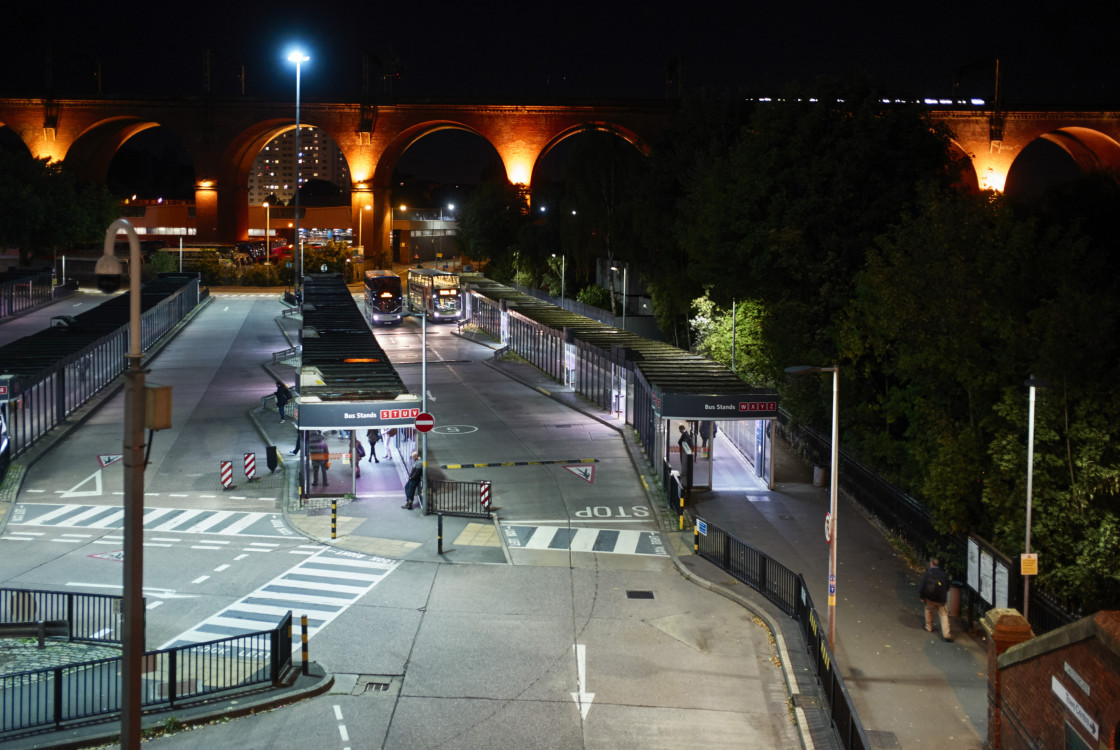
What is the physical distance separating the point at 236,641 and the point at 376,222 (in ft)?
316

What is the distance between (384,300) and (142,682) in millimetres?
58597

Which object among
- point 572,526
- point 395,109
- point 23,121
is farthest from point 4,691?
point 23,121

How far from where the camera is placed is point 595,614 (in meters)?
20.4

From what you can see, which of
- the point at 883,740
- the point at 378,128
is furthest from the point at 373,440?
the point at 378,128

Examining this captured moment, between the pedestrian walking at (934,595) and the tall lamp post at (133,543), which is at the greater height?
the tall lamp post at (133,543)

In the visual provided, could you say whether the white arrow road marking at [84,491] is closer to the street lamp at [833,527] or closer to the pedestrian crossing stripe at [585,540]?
the pedestrian crossing stripe at [585,540]

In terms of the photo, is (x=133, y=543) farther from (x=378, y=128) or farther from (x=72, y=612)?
(x=378, y=128)

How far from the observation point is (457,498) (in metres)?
28.6

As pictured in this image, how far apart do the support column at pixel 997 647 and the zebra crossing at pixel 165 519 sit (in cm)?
1673

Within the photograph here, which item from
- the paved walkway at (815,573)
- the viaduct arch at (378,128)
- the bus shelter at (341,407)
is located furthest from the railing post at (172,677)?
the viaduct arch at (378,128)

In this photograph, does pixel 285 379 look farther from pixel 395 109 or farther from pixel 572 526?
pixel 395 109

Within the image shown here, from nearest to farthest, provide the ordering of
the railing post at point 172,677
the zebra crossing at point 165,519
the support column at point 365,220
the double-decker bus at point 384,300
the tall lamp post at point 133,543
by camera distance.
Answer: the tall lamp post at point 133,543 < the railing post at point 172,677 < the zebra crossing at point 165,519 < the double-decker bus at point 384,300 < the support column at point 365,220

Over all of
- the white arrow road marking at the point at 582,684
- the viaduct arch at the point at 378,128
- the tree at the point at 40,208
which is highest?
the viaduct arch at the point at 378,128

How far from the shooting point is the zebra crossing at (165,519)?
25922 millimetres
